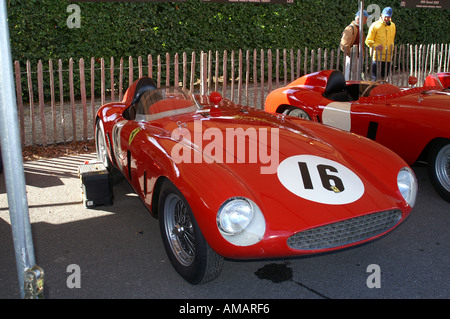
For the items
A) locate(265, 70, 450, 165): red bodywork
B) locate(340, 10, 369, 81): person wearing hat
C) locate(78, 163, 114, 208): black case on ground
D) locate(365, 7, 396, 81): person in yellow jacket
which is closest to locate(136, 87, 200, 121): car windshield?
locate(78, 163, 114, 208): black case on ground

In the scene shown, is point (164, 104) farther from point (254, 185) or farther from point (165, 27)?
point (165, 27)

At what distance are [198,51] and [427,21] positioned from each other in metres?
8.32

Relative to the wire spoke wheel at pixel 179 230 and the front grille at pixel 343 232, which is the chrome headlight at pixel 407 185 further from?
the wire spoke wheel at pixel 179 230

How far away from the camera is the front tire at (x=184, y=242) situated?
283 centimetres

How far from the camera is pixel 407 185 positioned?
3.22m

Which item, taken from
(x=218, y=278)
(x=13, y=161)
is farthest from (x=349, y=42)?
(x=13, y=161)

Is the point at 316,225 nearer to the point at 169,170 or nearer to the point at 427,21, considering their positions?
the point at 169,170

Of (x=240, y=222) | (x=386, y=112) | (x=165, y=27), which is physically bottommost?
(x=240, y=222)

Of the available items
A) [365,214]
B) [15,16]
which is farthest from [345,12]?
[365,214]

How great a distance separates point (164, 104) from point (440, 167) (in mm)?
2621

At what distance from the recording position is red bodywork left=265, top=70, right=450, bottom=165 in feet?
14.5

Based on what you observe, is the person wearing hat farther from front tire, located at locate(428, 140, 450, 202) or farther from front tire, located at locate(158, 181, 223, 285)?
front tire, located at locate(158, 181, 223, 285)

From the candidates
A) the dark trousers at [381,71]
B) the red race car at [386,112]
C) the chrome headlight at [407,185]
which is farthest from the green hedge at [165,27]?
the chrome headlight at [407,185]

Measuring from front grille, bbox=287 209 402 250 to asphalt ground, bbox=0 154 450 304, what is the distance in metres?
0.16
